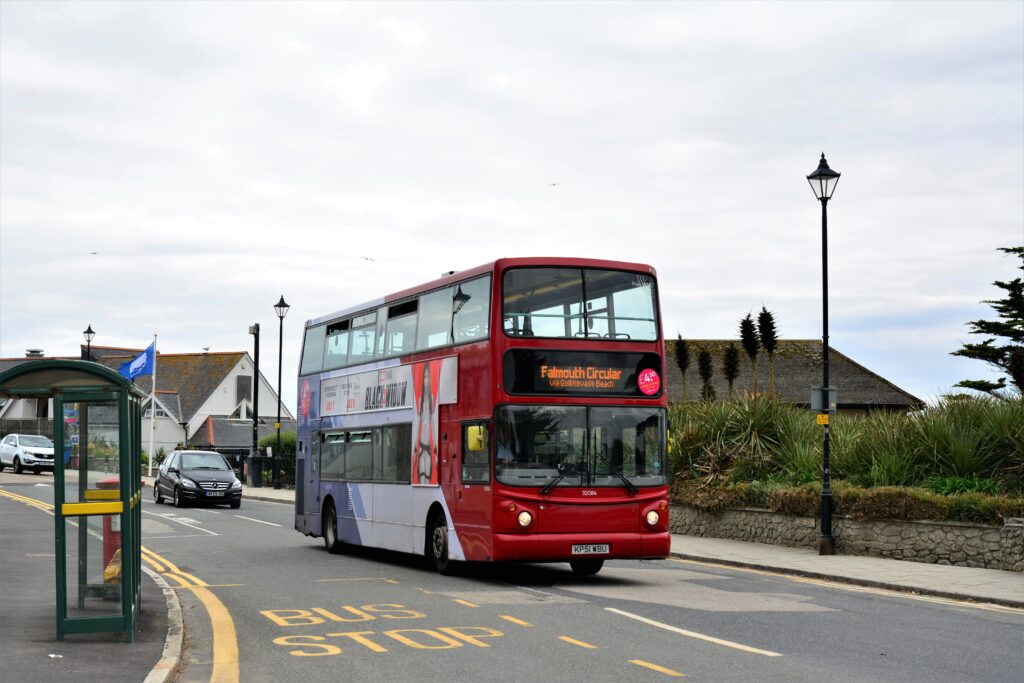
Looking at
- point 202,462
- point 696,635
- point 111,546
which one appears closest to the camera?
point 111,546

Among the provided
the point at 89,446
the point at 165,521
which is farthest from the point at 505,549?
the point at 165,521

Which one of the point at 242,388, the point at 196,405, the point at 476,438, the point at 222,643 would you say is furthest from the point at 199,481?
the point at 242,388

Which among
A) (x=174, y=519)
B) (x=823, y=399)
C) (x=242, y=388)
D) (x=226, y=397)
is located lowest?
(x=174, y=519)

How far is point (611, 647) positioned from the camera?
424 inches

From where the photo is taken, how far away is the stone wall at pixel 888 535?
1797 cm

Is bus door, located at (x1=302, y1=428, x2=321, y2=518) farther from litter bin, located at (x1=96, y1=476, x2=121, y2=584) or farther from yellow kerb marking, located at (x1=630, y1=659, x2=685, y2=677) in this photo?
yellow kerb marking, located at (x1=630, y1=659, x2=685, y2=677)

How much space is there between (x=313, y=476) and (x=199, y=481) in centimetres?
1376

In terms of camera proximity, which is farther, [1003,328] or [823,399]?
[1003,328]

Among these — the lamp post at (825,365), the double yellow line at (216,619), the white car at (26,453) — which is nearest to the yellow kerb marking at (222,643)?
the double yellow line at (216,619)

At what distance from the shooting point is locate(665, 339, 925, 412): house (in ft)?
195

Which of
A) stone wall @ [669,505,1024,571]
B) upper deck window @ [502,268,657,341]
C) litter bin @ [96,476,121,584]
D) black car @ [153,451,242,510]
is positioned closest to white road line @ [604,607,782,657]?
upper deck window @ [502,268,657,341]

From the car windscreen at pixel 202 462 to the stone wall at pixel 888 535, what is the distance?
17185 millimetres

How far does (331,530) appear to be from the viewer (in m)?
22.2

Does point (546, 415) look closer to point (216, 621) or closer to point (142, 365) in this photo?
point (216, 621)
